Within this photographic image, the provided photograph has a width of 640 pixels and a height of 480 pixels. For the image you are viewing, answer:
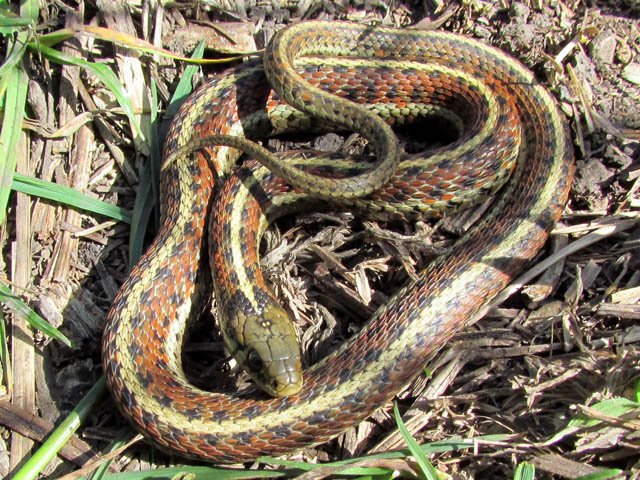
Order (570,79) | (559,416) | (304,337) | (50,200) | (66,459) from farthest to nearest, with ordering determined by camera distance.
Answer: (570,79)
(50,200)
(304,337)
(66,459)
(559,416)

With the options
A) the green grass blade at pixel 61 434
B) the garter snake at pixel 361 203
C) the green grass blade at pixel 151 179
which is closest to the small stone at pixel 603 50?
the garter snake at pixel 361 203

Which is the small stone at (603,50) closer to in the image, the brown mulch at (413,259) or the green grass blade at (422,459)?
the brown mulch at (413,259)

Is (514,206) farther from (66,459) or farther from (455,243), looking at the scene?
(66,459)

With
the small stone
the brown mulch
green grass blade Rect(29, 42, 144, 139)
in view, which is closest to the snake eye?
the brown mulch

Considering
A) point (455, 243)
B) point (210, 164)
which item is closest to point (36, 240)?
point (210, 164)

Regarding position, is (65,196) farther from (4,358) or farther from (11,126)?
(4,358)

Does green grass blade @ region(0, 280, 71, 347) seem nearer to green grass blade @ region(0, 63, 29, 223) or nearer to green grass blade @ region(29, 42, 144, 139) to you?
green grass blade @ region(0, 63, 29, 223)
